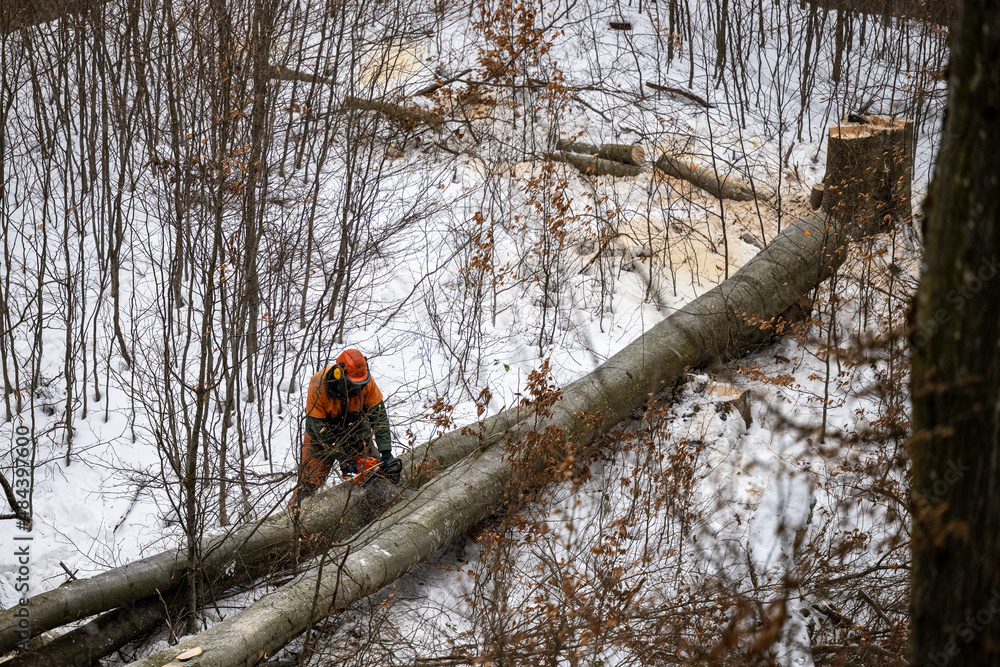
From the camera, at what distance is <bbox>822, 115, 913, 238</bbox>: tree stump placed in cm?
737

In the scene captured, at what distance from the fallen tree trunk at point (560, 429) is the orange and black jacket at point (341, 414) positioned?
1.87 feet

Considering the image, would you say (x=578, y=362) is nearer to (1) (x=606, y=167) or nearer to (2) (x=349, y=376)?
(2) (x=349, y=376)

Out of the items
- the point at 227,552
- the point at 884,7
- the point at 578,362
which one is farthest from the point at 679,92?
the point at 227,552

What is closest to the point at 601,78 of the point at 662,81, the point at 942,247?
the point at 662,81

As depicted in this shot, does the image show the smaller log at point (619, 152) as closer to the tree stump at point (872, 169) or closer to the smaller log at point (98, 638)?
the tree stump at point (872, 169)

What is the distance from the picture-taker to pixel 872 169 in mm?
7395

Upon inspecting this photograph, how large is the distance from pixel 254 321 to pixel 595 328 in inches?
134

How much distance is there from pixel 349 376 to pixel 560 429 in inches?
63.7

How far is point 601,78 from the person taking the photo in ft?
35.3

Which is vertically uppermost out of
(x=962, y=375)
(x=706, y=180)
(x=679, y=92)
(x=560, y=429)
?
(x=679, y=92)

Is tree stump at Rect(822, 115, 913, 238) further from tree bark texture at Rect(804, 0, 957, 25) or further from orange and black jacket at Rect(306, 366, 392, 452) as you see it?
orange and black jacket at Rect(306, 366, 392, 452)

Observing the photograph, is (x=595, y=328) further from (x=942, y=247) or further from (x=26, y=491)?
(x=942, y=247)

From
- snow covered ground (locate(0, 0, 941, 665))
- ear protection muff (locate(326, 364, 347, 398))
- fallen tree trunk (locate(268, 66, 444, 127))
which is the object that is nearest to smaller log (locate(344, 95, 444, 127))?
fallen tree trunk (locate(268, 66, 444, 127))

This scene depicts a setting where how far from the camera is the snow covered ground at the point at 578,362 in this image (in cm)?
496
